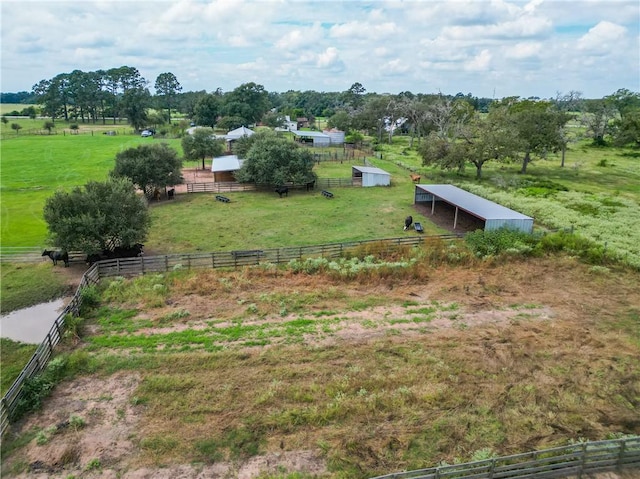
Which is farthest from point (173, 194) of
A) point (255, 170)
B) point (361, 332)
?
point (361, 332)

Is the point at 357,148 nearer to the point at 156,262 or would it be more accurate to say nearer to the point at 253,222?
the point at 253,222

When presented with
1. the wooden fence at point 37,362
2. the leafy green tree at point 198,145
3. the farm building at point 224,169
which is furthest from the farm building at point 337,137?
the wooden fence at point 37,362

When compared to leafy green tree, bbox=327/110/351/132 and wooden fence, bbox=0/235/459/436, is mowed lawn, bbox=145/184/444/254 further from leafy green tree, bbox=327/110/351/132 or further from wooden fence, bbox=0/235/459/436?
leafy green tree, bbox=327/110/351/132

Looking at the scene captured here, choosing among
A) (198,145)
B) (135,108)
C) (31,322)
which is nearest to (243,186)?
(198,145)

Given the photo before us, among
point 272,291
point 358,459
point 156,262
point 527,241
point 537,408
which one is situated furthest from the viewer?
point 527,241

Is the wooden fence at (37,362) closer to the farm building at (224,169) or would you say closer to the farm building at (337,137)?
the farm building at (224,169)

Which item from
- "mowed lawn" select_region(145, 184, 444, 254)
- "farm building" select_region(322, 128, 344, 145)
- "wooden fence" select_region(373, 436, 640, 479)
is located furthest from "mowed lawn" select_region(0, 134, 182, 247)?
"farm building" select_region(322, 128, 344, 145)
